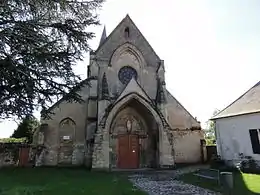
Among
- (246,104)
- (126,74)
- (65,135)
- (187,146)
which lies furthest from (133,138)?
(246,104)

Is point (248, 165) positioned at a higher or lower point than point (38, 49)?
lower

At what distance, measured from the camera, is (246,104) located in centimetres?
1691

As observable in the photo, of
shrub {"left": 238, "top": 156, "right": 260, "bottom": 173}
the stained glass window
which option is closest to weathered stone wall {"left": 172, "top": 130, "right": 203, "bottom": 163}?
shrub {"left": 238, "top": 156, "right": 260, "bottom": 173}

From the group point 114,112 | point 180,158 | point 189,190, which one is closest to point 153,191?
point 189,190

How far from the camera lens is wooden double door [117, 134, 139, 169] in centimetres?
1825

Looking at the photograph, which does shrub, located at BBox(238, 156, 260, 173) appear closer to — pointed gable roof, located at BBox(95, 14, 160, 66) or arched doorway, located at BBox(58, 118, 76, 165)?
pointed gable roof, located at BBox(95, 14, 160, 66)

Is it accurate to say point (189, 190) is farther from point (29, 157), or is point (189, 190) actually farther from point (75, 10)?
point (29, 157)

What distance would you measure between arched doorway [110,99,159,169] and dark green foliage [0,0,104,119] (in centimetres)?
1080

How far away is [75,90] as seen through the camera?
8500mm

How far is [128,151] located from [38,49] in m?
13.3

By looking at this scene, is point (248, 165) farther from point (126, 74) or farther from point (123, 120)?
point (126, 74)

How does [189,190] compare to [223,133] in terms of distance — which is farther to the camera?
[223,133]

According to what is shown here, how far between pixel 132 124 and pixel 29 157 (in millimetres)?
8740

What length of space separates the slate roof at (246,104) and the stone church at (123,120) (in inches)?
163
